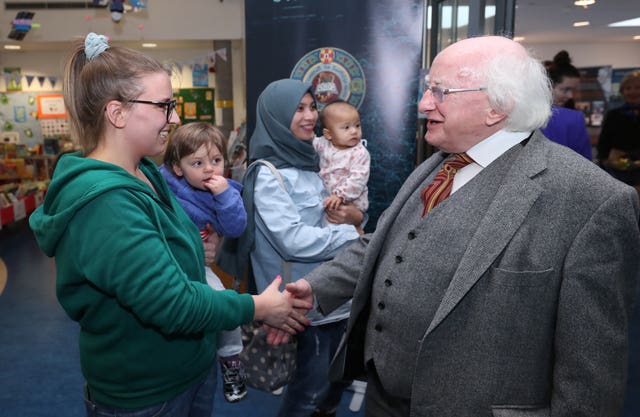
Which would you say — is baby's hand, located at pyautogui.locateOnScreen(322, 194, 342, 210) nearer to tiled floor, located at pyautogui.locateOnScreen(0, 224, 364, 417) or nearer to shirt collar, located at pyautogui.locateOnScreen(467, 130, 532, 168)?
shirt collar, located at pyautogui.locateOnScreen(467, 130, 532, 168)

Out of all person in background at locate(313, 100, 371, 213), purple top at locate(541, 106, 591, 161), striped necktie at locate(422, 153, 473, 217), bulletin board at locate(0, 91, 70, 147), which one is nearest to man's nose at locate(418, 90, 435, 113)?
striped necktie at locate(422, 153, 473, 217)

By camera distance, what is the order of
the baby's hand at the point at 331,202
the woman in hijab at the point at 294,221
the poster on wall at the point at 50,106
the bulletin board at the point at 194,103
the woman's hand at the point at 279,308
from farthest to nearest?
the bulletin board at the point at 194,103, the poster on wall at the point at 50,106, the baby's hand at the point at 331,202, the woman in hijab at the point at 294,221, the woman's hand at the point at 279,308

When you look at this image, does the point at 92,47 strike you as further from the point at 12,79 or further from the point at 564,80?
the point at 12,79

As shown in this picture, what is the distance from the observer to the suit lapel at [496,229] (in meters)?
1.23

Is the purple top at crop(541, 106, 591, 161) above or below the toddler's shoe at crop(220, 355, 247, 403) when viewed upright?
above

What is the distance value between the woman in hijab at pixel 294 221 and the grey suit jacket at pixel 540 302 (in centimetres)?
84

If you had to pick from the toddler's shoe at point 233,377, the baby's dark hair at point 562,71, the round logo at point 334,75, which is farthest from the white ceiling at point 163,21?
the toddler's shoe at point 233,377

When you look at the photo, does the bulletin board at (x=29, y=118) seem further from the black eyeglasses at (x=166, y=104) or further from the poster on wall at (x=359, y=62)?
the black eyeglasses at (x=166, y=104)


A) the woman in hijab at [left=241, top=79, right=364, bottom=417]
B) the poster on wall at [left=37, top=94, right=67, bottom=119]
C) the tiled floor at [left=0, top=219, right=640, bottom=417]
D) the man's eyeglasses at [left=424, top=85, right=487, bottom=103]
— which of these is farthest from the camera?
the poster on wall at [left=37, top=94, right=67, bottom=119]

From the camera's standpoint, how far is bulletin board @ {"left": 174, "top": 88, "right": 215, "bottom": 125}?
8.88 metres

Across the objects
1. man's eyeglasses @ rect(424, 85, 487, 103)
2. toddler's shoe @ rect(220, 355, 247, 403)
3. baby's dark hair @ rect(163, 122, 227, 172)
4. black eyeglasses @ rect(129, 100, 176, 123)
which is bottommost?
toddler's shoe @ rect(220, 355, 247, 403)

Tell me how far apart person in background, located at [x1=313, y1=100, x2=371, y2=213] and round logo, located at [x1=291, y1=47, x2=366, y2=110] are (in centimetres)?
44

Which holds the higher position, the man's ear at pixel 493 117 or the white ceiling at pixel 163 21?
the white ceiling at pixel 163 21

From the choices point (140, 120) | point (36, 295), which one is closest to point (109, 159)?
point (140, 120)
